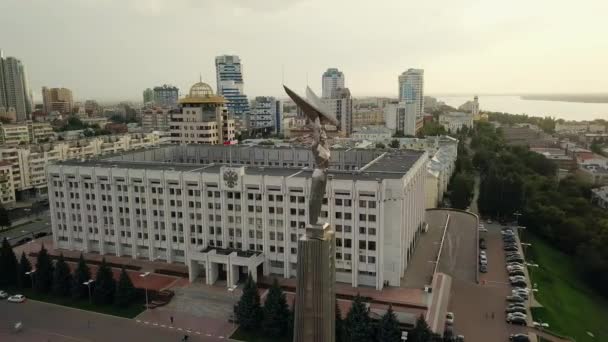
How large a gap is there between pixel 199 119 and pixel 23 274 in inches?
1463

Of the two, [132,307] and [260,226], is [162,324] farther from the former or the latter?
[260,226]

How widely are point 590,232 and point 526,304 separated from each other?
710 inches

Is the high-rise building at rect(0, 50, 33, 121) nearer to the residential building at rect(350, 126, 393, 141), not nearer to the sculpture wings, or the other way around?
the residential building at rect(350, 126, 393, 141)

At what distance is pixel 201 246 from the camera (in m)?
35.8

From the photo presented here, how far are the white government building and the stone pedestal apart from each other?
61.1 feet

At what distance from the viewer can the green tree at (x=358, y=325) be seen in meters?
24.3

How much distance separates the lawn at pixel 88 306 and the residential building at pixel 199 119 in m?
37.0

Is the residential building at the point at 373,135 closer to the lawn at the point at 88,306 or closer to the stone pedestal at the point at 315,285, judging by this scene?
the lawn at the point at 88,306

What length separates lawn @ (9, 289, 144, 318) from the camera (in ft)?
100

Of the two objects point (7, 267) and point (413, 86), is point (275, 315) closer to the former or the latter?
point (7, 267)

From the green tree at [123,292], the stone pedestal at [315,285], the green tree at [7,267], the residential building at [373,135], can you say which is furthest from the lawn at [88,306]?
the residential building at [373,135]

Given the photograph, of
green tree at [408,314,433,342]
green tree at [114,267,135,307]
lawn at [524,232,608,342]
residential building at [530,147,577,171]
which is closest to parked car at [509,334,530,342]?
lawn at [524,232,608,342]

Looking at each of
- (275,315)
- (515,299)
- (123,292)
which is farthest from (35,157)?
(515,299)

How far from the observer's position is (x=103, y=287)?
31250mm
